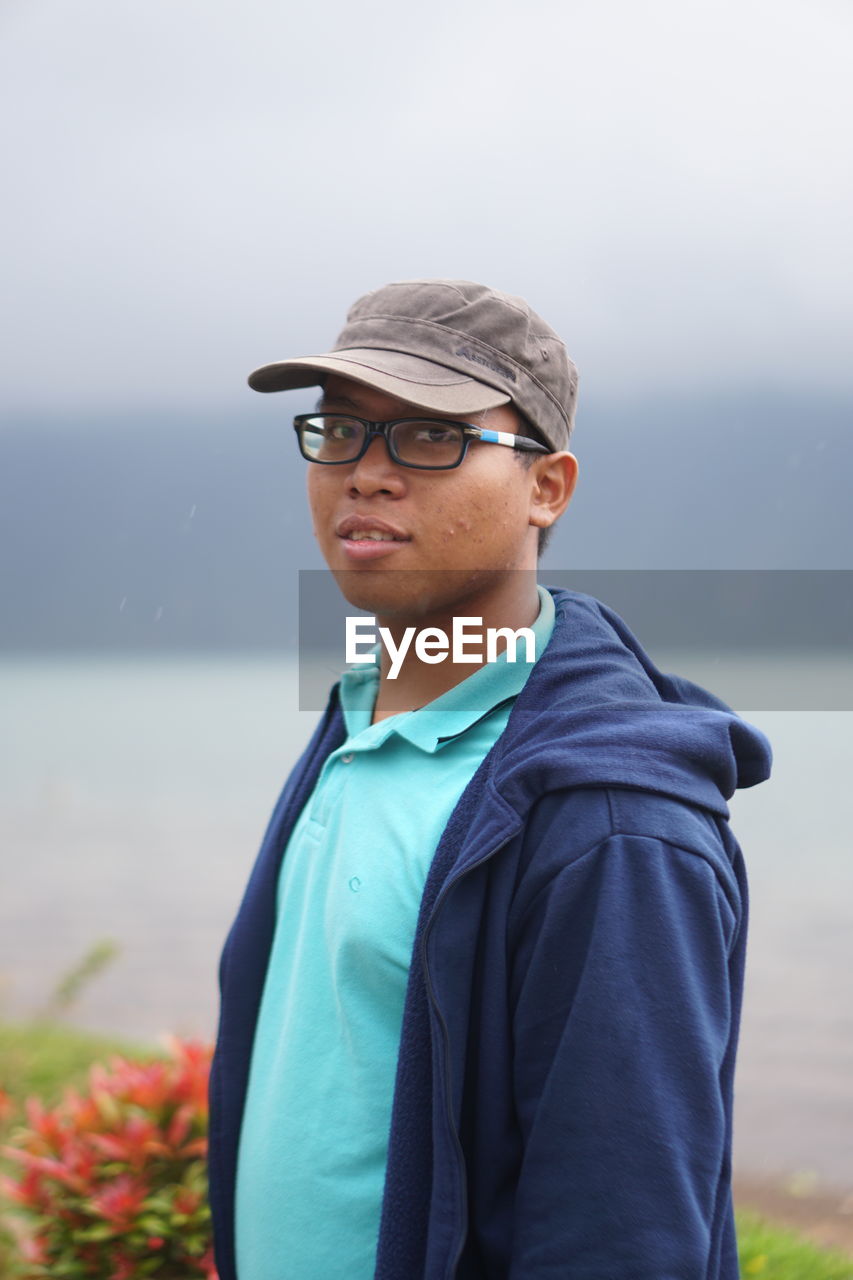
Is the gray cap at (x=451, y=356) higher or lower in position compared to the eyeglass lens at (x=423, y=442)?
higher

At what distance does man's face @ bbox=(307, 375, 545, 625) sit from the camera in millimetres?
1815

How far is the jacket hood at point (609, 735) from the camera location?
1.53 m

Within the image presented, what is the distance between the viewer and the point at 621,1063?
1396 mm

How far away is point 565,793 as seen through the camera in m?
1.54

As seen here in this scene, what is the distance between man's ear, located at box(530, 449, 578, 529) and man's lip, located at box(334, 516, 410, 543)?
0.88 feet

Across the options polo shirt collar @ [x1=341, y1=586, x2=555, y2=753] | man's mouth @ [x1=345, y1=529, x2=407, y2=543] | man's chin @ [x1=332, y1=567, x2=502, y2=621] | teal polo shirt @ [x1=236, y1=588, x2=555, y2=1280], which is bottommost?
teal polo shirt @ [x1=236, y1=588, x2=555, y2=1280]

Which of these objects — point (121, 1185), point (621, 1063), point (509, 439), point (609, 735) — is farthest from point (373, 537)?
point (121, 1185)

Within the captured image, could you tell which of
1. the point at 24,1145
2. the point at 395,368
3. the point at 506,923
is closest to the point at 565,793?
the point at 506,923

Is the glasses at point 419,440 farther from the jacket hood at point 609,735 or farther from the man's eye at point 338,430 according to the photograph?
the jacket hood at point 609,735

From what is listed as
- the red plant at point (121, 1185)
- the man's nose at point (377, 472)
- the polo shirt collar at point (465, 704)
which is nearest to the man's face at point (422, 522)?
the man's nose at point (377, 472)

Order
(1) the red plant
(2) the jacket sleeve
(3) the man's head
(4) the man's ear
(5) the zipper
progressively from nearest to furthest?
(2) the jacket sleeve
(5) the zipper
(3) the man's head
(4) the man's ear
(1) the red plant

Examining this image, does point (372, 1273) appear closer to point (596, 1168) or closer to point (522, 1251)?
point (522, 1251)

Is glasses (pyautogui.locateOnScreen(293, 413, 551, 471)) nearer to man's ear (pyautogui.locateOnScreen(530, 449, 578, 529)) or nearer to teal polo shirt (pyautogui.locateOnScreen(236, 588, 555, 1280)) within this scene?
man's ear (pyautogui.locateOnScreen(530, 449, 578, 529))

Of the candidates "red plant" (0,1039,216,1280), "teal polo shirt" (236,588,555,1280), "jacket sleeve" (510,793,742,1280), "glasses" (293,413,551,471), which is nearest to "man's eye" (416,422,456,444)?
"glasses" (293,413,551,471)
